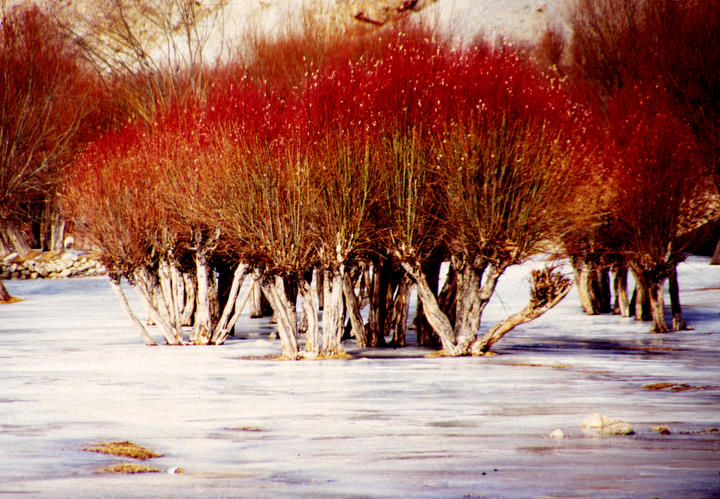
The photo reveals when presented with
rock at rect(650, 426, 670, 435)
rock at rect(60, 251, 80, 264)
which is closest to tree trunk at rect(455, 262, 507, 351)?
rock at rect(650, 426, 670, 435)

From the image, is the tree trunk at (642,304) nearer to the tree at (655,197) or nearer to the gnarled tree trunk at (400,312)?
the tree at (655,197)

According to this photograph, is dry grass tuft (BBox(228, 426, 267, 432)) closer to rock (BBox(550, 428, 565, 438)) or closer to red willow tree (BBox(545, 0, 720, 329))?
rock (BBox(550, 428, 565, 438))

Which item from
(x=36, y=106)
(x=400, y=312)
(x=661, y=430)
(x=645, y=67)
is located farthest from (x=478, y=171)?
(x=36, y=106)

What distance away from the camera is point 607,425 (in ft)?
35.3

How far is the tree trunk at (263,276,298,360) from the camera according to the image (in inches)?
732

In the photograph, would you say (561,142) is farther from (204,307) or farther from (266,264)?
(204,307)

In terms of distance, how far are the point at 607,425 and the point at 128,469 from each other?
550cm

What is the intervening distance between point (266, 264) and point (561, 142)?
6420mm

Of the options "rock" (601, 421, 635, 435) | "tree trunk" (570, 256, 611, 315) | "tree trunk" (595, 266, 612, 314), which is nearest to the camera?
"rock" (601, 421, 635, 435)

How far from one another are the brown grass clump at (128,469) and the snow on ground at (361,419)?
0.16 m

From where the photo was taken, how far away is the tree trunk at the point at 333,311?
729 inches

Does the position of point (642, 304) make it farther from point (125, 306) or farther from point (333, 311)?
point (125, 306)

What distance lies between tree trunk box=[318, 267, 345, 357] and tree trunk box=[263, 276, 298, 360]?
71 centimetres

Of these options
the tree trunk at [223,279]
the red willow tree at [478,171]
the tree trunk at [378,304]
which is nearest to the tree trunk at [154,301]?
the tree trunk at [223,279]
